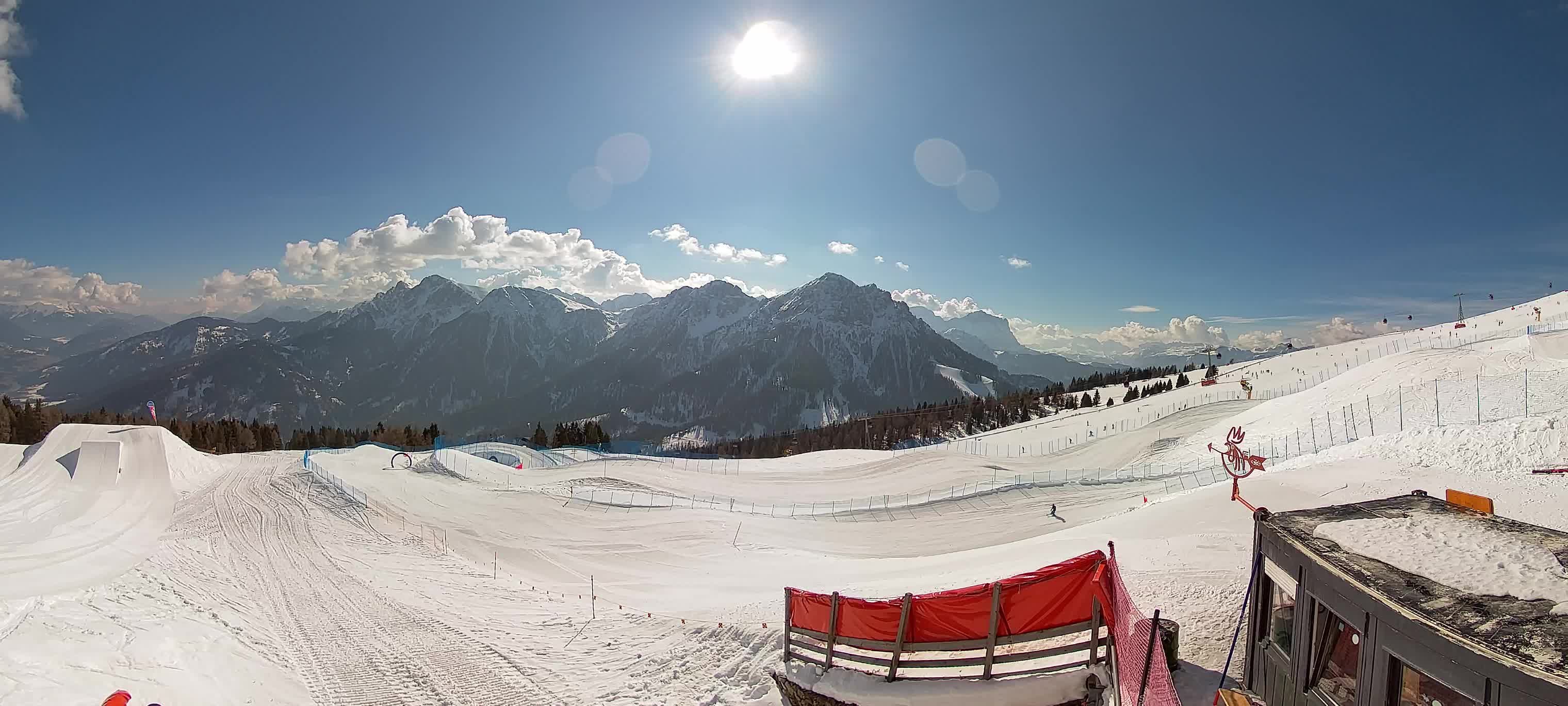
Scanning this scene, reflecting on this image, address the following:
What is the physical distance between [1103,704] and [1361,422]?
34.7 m

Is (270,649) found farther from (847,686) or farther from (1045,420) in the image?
(1045,420)

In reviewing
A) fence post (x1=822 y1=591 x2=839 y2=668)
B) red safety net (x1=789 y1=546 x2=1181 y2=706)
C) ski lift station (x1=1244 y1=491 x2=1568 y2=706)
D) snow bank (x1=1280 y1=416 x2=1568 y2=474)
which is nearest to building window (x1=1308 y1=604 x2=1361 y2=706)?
ski lift station (x1=1244 y1=491 x2=1568 y2=706)

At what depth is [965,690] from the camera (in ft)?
26.9

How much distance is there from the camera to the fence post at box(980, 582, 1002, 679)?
26.6 feet

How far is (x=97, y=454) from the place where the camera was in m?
36.6

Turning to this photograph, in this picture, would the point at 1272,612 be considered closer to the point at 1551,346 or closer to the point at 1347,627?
the point at 1347,627

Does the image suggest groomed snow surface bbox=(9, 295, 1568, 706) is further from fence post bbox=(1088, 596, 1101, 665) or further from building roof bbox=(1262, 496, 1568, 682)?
fence post bbox=(1088, 596, 1101, 665)

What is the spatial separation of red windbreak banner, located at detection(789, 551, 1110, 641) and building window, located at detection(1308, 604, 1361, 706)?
90.9 inches

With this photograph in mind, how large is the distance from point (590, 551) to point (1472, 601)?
31.7 metres

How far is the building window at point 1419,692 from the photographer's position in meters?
4.32

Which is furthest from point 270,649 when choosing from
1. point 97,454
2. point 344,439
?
point 344,439

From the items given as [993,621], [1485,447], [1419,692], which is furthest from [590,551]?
[1485,447]

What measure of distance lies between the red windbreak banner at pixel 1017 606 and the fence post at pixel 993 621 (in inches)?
1.7

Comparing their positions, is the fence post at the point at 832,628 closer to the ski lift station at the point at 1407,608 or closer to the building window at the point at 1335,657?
the ski lift station at the point at 1407,608
